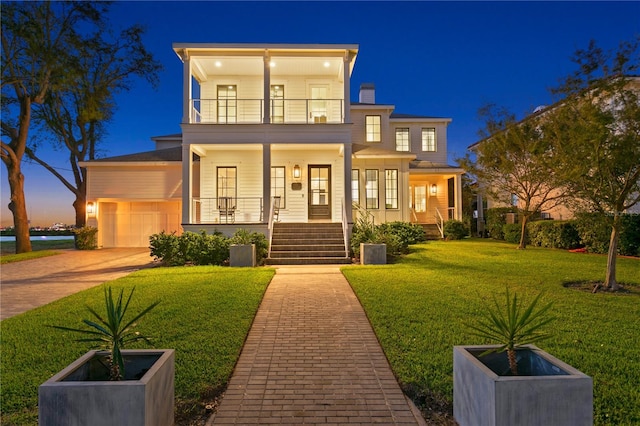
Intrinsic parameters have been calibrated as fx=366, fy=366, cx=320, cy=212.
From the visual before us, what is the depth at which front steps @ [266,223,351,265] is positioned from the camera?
12.1m

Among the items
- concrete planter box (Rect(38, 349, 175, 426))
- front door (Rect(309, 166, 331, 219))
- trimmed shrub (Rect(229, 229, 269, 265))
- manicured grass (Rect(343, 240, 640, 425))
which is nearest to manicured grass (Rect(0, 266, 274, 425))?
concrete planter box (Rect(38, 349, 175, 426))

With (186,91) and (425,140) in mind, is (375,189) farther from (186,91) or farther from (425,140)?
(186,91)

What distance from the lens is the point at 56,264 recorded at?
13719 mm

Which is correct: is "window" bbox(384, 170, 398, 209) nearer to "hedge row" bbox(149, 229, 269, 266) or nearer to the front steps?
the front steps

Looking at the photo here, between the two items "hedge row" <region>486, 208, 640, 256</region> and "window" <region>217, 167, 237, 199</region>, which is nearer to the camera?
"hedge row" <region>486, 208, 640, 256</region>

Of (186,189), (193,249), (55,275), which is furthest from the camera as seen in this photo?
(186,189)

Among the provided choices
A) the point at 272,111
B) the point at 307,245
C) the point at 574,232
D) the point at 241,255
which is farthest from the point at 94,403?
the point at 574,232

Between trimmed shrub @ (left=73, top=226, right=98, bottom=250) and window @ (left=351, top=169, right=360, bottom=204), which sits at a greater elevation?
window @ (left=351, top=169, right=360, bottom=204)

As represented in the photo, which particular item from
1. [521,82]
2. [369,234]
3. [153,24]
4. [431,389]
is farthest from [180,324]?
[521,82]

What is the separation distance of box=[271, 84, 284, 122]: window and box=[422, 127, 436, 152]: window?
411 inches

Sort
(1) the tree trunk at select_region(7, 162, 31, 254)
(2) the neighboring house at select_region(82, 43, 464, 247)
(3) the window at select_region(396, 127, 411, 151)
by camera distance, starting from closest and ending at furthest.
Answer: (2) the neighboring house at select_region(82, 43, 464, 247) < (1) the tree trunk at select_region(7, 162, 31, 254) < (3) the window at select_region(396, 127, 411, 151)

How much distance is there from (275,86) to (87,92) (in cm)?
1294

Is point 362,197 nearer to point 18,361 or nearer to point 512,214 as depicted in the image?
point 512,214

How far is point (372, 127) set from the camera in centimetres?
2159
